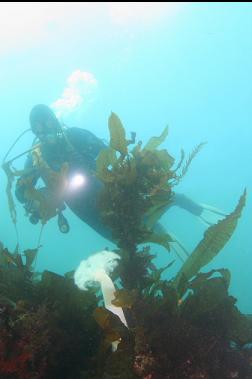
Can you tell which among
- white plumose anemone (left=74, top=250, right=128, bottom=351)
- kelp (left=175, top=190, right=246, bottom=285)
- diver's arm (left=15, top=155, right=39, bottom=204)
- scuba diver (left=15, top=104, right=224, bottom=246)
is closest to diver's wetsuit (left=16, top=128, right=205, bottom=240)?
scuba diver (left=15, top=104, right=224, bottom=246)

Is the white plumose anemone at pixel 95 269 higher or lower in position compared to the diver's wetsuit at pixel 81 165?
lower

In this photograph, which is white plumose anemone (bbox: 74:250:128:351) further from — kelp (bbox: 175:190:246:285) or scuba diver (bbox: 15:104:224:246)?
scuba diver (bbox: 15:104:224:246)

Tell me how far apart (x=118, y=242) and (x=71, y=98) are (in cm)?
4322

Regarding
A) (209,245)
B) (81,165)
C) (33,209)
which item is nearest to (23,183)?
A: (33,209)

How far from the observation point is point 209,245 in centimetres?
299

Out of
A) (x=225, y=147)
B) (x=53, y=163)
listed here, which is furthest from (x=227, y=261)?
(x=53, y=163)

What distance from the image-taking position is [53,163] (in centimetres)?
613

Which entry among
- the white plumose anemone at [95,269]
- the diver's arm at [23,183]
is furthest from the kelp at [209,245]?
the diver's arm at [23,183]

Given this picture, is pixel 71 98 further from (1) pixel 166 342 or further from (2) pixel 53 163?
(1) pixel 166 342

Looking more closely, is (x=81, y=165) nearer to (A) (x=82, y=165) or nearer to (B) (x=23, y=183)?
(A) (x=82, y=165)

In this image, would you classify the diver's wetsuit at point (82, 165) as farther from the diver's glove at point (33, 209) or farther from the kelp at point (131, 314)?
the kelp at point (131, 314)

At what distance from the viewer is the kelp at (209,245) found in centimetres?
292

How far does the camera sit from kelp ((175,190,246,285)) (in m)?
2.92

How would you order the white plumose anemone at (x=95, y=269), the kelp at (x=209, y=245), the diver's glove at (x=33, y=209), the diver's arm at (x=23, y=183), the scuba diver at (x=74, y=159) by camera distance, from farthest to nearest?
the scuba diver at (x=74, y=159) < the diver's arm at (x=23, y=183) < the diver's glove at (x=33, y=209) < the white plumose anemone at (x=95, y=269) < the kelp at (x=209, y=245)
